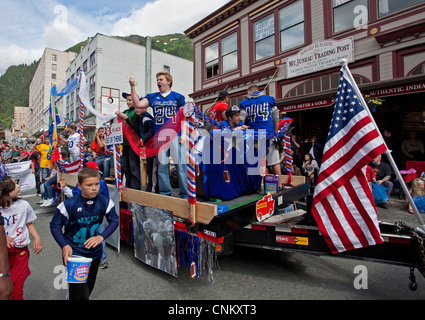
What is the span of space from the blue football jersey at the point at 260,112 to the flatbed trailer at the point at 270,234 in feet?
5.03

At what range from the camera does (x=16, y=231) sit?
94.7 inches

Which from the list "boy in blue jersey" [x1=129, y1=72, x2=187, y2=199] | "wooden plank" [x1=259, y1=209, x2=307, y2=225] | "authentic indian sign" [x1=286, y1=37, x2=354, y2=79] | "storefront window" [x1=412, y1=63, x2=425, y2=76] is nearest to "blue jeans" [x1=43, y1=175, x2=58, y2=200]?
"boy in blue jersey" [x1=129, y1=72, x2=187, y2=199]

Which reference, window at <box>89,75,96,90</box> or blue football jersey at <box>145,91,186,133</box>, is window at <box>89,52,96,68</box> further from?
blue football jersey at <box>145,91,186,133</box>

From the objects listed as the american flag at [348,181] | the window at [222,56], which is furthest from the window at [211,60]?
the american flag at [348,181]

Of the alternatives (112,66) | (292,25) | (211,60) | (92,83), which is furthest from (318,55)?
(92,83)

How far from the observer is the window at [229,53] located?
42.6 feet

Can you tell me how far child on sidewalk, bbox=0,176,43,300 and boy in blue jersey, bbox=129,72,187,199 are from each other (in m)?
1.70

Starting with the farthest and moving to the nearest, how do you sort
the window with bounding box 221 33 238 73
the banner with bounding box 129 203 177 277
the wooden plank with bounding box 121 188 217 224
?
the window with bounding box 221 33 238 73 < the banner with bounding box 129 203 177 277 < the wooden plank with bounding box 121 188 217 224

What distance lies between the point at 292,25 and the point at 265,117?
878cm

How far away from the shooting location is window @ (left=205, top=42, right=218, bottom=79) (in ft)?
46.2

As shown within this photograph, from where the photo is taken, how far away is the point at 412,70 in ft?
24.8

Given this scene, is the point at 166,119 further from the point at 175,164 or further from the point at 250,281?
the point at 250,281
